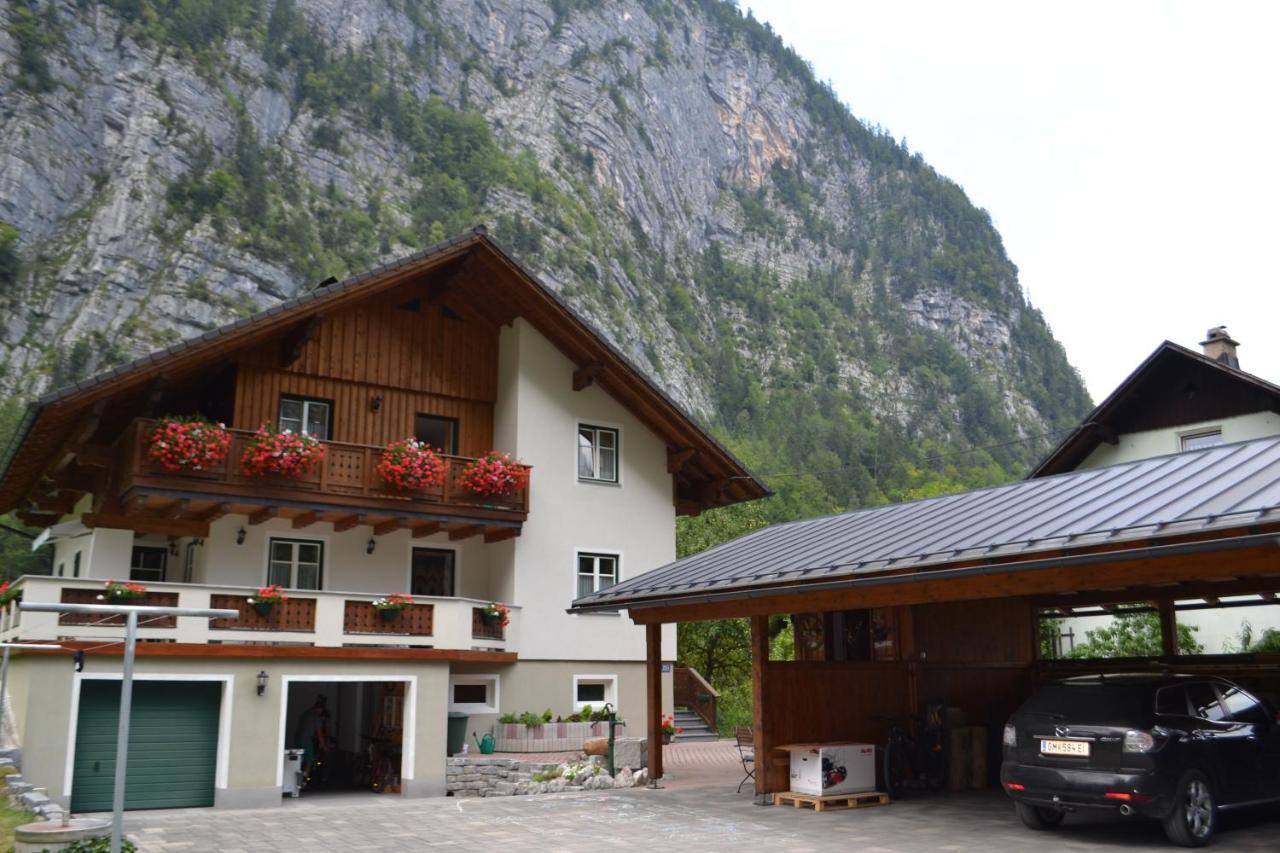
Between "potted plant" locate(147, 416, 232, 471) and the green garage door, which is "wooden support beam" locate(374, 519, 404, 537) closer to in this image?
"potted plant" locate(147, 416, 232, 471)

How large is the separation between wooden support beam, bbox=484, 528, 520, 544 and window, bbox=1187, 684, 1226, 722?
13742mm

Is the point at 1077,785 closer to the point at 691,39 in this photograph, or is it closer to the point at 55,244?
the point at 55,244

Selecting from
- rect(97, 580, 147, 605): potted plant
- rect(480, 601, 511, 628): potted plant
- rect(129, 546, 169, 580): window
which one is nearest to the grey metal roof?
rect(480, 601, 511, 628): potted plant

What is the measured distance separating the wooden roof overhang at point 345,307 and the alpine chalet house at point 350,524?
63 millimetres

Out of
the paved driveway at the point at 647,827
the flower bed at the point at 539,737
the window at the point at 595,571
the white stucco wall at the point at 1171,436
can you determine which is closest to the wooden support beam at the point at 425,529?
the window at the point at 595,571

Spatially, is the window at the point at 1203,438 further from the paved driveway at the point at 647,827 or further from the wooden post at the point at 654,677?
the wooden post at the point at 654,677

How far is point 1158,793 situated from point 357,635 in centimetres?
1305

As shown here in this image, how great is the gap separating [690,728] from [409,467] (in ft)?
37.1

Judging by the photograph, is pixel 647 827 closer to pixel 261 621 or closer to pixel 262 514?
pixel 261 621

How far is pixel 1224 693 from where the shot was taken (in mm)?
12219

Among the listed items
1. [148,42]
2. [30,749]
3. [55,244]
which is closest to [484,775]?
[30,749]

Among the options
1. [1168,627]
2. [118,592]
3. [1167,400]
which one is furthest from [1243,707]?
[118,592]

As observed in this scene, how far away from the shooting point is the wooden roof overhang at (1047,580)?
9445 mm

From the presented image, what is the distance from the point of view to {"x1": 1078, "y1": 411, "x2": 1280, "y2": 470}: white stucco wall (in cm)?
2356
